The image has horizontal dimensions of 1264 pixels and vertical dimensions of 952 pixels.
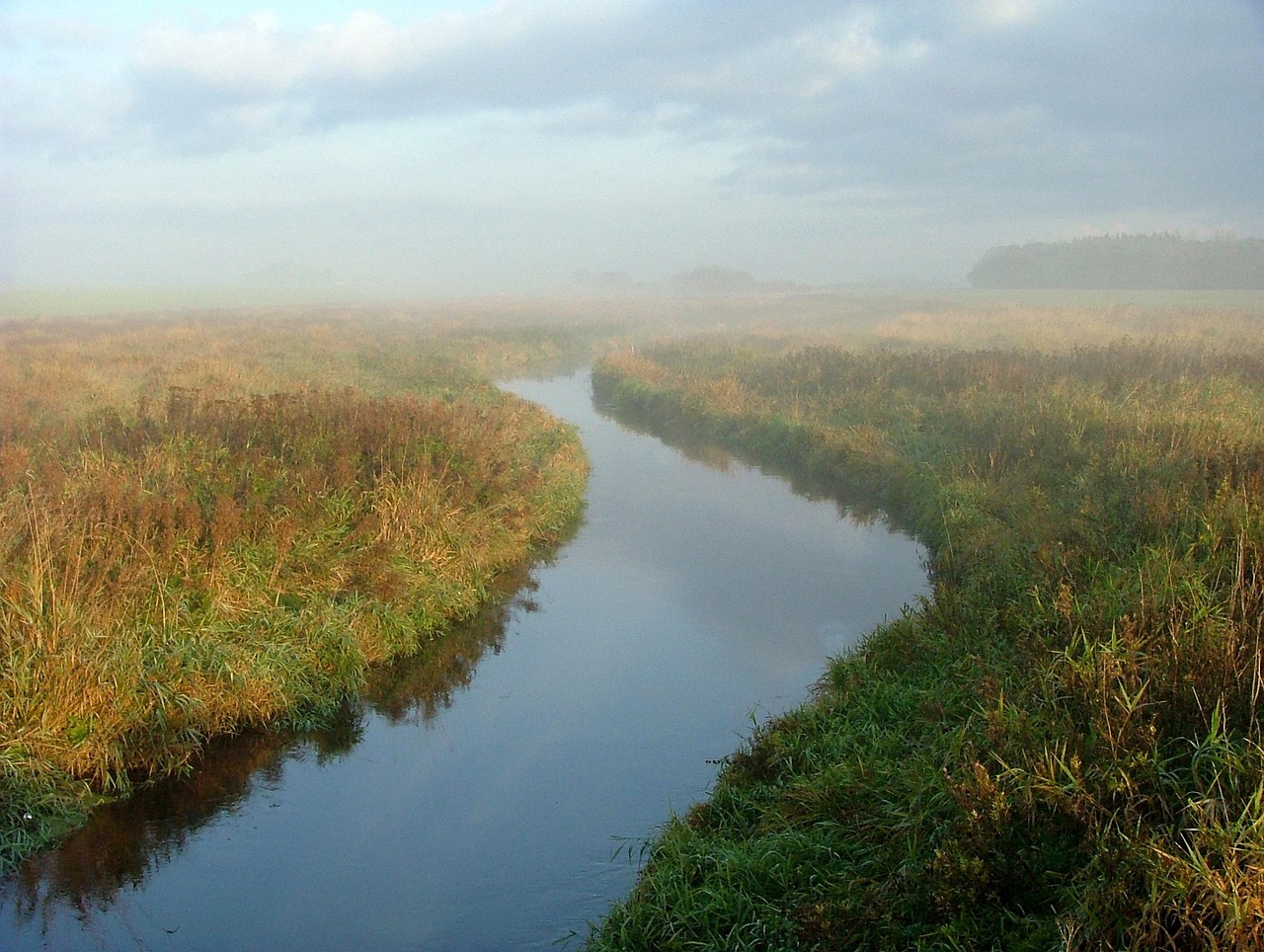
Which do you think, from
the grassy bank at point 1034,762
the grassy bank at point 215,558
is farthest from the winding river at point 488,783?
the grassy bank at point 1034,762

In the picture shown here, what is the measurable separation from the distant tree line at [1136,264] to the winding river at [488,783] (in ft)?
264

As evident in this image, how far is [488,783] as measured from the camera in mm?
7223

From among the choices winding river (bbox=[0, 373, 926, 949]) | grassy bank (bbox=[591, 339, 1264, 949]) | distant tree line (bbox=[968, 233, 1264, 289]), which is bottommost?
winding river (bbox=[0, 373, 926, 949])

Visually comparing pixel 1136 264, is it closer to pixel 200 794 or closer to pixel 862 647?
pixel 862 647

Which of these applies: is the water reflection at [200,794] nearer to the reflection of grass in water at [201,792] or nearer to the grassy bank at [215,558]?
the reflection of grass in water at [201,792]

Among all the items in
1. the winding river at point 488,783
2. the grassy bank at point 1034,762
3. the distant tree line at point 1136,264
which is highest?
the distant tree line at point 1136,264

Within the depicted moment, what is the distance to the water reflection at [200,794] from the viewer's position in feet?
18.7

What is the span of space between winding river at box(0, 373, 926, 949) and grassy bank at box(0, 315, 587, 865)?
40 cm

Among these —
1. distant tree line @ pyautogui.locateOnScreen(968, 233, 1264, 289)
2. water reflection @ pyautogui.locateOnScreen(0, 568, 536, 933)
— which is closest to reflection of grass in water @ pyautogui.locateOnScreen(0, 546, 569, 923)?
water reflection @ pyautogui.locateOnScreen(0, 568, 536, 933)

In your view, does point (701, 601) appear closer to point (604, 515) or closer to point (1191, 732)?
point (604, 515)

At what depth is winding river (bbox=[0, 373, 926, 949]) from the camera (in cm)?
562

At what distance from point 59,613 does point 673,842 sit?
506 cm

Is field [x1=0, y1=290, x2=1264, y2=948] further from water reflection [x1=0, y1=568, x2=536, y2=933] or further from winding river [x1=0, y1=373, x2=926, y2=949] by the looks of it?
winding river [x1=0, y1=373, x2=926, y2=949]

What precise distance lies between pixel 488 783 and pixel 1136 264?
10021 centimetres
